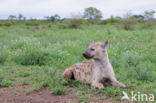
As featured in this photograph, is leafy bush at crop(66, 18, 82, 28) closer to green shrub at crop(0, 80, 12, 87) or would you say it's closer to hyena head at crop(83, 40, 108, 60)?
green shrub at crop(0, 80, 12, 87)

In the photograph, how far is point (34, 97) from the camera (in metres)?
4.23

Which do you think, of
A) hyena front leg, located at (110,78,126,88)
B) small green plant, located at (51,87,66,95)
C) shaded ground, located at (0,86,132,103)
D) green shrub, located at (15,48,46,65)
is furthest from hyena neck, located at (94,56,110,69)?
green shrub, located at (15,48,46,65)

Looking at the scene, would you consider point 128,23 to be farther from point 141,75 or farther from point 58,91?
point 58,91

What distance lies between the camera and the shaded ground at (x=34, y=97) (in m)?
4.06

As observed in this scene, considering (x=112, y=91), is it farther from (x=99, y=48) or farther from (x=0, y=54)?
(x=0, y=54)

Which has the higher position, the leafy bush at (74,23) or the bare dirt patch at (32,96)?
the leafy bush at (74,23)

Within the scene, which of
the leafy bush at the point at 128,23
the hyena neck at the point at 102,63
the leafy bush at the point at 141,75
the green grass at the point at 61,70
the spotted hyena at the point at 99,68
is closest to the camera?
the green grass at the point at 61,70

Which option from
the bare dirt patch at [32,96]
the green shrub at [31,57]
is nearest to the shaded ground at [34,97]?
the bare dirt patch at [32,96]

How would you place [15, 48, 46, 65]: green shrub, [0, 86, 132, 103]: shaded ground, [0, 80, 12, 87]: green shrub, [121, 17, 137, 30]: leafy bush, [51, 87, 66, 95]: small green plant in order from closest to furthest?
[0, 86, 132, 103]: shaded ground, [51, 87, 66, 95]: small green plant, [0, 80, 12, 87]: green shrub, [15, 48, 46, 65]: green shrub, [121, 17, 137, 30]: leafy bush

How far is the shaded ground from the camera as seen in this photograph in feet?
13.3

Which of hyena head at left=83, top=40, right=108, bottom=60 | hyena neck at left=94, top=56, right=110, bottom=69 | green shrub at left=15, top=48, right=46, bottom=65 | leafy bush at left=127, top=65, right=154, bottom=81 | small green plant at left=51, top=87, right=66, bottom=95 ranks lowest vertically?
leafy bush at left=127, top=65, right=154, bottom=81

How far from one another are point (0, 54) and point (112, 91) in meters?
4.31

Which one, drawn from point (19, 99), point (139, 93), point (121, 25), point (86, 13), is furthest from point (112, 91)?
point (86, 13)

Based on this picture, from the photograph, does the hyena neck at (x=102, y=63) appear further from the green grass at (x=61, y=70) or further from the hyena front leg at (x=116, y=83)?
the green grass at (x=61, y=70)
